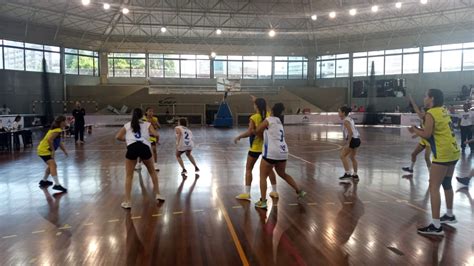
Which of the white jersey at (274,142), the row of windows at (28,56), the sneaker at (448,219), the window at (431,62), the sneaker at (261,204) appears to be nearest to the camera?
the sneaker at (448,219)

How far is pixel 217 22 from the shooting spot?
35.6m

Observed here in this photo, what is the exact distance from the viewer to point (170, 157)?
13281 millimetres

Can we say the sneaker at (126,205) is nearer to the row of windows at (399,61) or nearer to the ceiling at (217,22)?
the ceiling at (217,22)

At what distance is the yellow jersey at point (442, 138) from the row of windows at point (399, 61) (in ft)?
115

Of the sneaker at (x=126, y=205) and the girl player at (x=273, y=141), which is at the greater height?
the girl player at (x=273, y=141)

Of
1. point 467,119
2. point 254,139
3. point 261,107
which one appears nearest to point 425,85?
point 467,119

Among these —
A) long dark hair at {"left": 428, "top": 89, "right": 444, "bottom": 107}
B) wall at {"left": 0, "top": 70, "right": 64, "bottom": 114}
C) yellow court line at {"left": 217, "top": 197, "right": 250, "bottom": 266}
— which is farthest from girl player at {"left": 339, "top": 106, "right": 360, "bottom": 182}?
wall at {"left": 0, "top": 70, "right": 64, "bottom": 114}

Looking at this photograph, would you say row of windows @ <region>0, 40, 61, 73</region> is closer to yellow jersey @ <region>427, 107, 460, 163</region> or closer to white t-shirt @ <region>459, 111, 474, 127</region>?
white t-shirt @ <region>459, 111, 474, 127</region>

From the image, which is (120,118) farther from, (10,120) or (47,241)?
(47,241)

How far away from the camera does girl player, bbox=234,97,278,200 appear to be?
6.52 metres

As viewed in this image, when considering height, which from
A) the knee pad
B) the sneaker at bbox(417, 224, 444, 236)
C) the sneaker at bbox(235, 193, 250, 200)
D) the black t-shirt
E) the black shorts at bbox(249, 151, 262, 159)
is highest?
the black t-shirt

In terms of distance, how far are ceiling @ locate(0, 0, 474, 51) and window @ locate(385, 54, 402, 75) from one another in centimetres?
222

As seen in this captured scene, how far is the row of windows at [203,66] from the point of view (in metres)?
40.7

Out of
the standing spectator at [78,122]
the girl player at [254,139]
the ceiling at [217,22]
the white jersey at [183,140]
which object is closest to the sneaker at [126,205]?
the girl player at [254,139]
